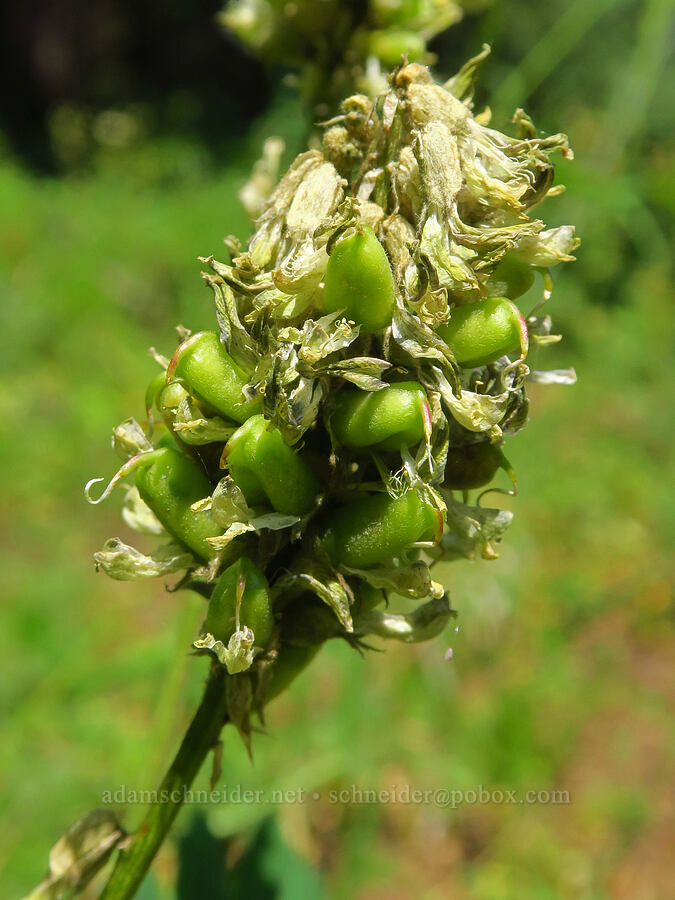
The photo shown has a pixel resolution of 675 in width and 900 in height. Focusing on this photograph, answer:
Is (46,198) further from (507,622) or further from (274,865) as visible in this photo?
(274,865)

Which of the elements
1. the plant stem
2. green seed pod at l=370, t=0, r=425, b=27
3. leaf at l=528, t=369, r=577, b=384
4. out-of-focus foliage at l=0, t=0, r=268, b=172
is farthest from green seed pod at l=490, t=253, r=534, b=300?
out-of-focus foliage at l=0, t=0, r=268, b=172

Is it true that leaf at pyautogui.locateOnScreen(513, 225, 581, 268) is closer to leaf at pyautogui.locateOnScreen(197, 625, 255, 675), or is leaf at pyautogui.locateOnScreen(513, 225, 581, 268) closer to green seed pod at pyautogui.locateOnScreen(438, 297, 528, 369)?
green seed pod at pyautogui.locateOnScreen(438, 297, 528, 369)

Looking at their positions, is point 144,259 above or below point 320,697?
above

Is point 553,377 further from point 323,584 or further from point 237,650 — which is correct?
point 237,650

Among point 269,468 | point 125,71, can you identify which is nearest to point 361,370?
point 269,468

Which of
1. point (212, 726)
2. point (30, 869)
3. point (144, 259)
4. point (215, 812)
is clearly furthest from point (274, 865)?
point (144, 259)
